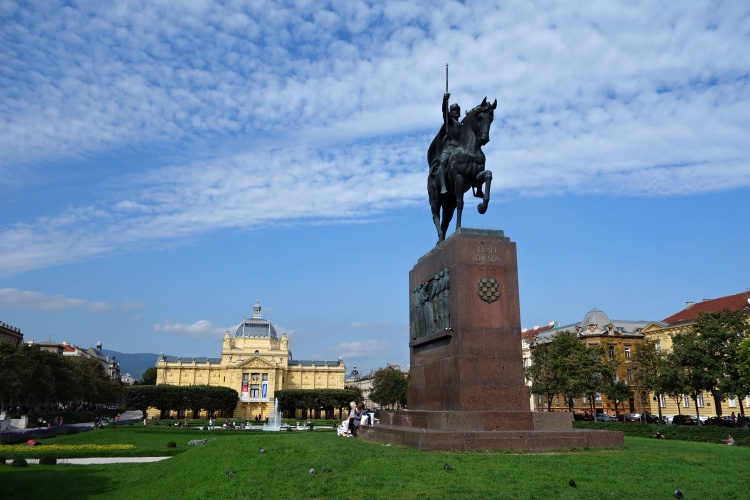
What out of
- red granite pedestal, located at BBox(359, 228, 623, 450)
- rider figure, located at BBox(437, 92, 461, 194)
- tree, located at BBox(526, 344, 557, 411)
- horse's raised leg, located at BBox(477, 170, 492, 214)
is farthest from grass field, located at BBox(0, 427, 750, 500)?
tree, located at BBox(526, 344, 557, 411)

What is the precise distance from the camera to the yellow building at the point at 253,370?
361 feet

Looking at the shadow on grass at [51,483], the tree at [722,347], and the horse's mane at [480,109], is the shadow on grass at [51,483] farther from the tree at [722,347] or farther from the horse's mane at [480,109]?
the tree at [722,347]

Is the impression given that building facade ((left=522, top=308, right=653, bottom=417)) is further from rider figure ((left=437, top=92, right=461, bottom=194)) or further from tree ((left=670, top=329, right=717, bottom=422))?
rider figure ((left=437, top=92, right=461, bottom=194))

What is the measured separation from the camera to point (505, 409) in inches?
583

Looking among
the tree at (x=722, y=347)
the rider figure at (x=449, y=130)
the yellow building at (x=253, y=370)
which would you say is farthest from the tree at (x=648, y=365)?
the yellow building at (x=253, y=370)

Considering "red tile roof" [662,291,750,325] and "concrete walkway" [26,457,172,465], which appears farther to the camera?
"red tile roof" [662,291,750,325]

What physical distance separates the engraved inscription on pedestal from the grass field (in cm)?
424

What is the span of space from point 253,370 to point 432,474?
106 m

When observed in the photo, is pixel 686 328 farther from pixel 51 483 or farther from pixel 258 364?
pixel 258 364

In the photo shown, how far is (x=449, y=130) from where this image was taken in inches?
738

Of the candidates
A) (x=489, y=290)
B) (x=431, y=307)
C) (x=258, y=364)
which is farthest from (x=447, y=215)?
(x=258, y=364)

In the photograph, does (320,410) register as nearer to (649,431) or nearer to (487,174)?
(649,431)

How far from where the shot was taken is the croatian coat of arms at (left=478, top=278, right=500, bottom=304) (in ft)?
51.7

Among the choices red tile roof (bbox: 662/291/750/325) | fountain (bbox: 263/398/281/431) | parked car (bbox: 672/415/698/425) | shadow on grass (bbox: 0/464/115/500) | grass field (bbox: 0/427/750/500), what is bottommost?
fountain (bbox: 263/398/281/431)
